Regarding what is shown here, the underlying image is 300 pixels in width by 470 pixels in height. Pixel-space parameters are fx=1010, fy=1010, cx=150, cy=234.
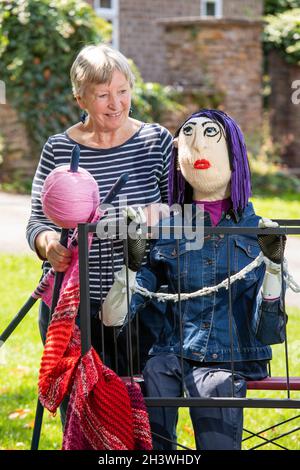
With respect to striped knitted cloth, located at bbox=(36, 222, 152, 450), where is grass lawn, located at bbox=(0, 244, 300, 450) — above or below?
below

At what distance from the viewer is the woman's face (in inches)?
132

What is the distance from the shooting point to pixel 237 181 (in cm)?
320

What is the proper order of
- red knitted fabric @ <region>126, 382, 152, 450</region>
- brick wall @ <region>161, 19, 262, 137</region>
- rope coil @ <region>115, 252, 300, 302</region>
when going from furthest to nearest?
1. brick wall @ <region>161, 19, 262, 137</region>
2. rope coil @ <region>115, 252, 300, 302</region>
3. red knitted fabric @ <region>126, 382, 152, 450</region>

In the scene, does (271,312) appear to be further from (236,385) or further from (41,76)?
(41,76)

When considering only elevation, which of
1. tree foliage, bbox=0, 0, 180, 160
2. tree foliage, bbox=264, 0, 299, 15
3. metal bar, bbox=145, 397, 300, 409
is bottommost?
metal bar, bbox=145, 397, 300, 409

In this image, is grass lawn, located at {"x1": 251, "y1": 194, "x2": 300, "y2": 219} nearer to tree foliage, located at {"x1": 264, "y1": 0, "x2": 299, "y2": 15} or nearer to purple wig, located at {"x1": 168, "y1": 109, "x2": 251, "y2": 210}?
purple wig, located at {"x1": 168, "y1": 109, "x2": 251, "y2": 210}

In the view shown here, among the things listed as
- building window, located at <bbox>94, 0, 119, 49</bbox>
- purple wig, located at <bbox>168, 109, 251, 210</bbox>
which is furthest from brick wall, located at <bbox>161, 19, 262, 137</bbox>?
purple wig, located at <bbox>168, 109, 251, 210</bbox>

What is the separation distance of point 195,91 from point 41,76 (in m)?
3.49

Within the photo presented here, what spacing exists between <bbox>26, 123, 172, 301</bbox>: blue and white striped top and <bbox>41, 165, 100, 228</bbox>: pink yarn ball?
34cm

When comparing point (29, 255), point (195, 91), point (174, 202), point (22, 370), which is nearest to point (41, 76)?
point (195, 91)

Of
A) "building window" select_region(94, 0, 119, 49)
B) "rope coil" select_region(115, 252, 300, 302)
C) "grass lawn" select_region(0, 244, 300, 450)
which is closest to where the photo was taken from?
"rope coil" select_region(115, 252, 300, 302)

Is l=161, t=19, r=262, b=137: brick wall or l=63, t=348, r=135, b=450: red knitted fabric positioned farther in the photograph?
→ l=161, t=19, r=262, b=137: brick wall

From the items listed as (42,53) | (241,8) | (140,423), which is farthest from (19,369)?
(241,8)

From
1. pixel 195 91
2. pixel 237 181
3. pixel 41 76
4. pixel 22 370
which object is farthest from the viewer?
pixel 195 91
